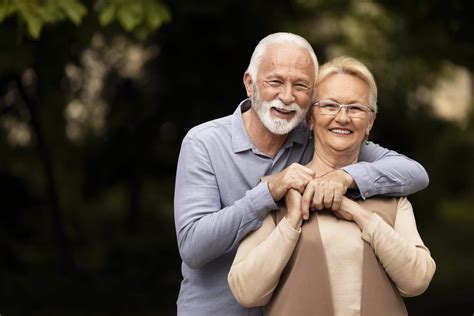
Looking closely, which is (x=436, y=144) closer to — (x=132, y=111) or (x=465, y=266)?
(x=465, y=266)

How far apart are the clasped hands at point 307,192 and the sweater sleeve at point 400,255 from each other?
0.32 ft

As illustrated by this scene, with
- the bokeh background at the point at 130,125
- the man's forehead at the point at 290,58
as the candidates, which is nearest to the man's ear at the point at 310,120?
the man's forehead at the point at 290,58

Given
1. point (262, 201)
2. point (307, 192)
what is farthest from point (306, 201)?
point (262, 201)

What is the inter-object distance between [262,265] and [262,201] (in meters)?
0.21

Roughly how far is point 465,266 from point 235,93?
4.60m

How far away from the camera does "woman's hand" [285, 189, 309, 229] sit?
9.45 ft

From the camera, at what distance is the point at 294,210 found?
2.89 metres

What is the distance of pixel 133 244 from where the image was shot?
10.4 meters

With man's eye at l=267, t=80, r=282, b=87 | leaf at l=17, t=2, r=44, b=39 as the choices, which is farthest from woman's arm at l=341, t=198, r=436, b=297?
leaf at l=17, t=2, r=44, b=39

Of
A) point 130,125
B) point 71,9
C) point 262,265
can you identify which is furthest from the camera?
point 130,125

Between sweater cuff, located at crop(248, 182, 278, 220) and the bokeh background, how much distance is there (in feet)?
13.5

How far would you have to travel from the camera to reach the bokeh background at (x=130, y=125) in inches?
336

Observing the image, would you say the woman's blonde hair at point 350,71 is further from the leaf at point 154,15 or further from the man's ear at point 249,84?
the leaf at point 154,15

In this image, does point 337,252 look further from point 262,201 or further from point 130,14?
point 130,14
